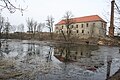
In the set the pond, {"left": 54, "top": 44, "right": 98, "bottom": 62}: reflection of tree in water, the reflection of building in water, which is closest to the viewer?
the pond

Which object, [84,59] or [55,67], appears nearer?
[55,67]

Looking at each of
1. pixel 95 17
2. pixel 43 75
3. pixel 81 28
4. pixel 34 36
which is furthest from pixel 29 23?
pixel 43 75

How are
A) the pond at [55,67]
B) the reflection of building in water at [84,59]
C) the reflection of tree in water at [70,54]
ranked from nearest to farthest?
the pond at [55,67]
the reflection of building in water at [84,59]
the reflection of tree in water at [70,54]

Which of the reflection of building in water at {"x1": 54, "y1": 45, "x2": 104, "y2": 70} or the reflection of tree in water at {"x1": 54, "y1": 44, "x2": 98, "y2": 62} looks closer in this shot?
the reflection of building in water at {"x1": 54, "y1": 45, "x2": 104, "y2": 70}

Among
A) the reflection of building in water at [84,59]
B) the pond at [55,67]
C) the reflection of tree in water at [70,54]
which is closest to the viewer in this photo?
the pond at [55,67]

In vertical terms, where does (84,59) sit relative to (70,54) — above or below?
below

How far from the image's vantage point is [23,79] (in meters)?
13.4

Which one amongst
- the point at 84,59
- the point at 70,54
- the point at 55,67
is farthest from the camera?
the point at 70,54

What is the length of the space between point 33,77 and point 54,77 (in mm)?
1588

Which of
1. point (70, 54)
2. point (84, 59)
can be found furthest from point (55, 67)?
point (70, 54)

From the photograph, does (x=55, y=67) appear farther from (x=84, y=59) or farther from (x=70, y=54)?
(x=70, y=54)

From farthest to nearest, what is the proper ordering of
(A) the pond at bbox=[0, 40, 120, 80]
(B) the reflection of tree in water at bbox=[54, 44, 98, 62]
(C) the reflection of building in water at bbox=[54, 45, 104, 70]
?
Answer: (B) the reflection of tree in water at bbox=[54, 44, 98, 62] < (C) the reflection of building in water at bbox=[54, 45, 104, 70] < (A) the pond at bbox=[0, 40, 120, 80]

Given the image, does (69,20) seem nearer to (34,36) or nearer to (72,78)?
(34,36)

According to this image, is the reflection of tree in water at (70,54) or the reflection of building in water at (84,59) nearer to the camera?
→ the reflection of building in water at (84,59)
